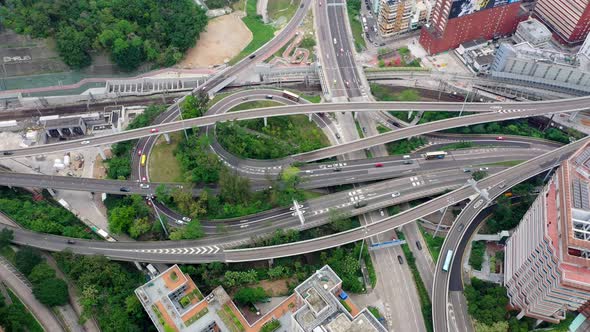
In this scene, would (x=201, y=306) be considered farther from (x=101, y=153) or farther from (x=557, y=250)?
(x=557, y=250)

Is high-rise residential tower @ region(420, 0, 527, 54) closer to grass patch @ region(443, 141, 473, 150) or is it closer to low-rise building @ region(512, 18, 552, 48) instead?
low-rise building @ region(512, 18, 552, 48)

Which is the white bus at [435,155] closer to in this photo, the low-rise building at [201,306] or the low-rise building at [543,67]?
the low-rise building at [543,67]

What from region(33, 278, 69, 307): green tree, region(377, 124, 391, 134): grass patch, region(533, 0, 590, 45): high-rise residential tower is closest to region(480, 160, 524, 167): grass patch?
region(377, 124, 391, 134): grass patch

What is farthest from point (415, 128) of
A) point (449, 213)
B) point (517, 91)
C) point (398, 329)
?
point (398, 329)

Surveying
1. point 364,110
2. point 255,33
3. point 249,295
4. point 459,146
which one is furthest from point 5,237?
point 459,146

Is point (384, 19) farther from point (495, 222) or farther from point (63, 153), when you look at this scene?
point (63, 153)

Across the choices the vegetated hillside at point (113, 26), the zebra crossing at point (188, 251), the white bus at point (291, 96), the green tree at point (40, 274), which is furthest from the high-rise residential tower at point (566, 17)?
the green tree at point (40, 274)

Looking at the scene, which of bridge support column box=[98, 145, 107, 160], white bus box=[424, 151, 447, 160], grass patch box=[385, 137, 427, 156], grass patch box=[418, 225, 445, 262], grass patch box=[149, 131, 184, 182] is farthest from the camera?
grass patch box=[385, 137, 427, 156]
